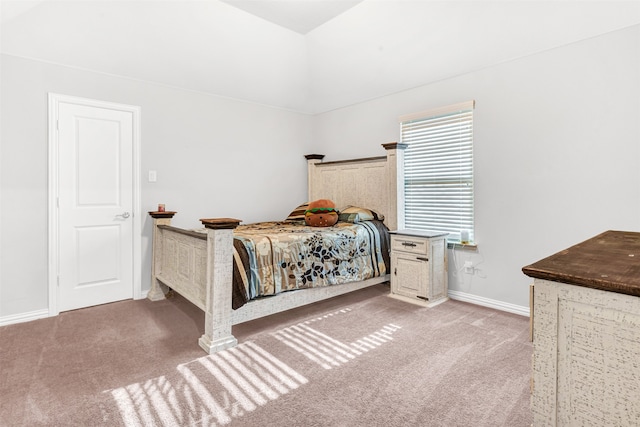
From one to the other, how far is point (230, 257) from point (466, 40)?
282 cm

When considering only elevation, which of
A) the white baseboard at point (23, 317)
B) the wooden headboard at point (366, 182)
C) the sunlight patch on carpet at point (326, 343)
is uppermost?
the wooden headboard at point (366, 182)

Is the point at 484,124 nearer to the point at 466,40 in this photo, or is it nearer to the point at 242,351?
the point at 466,40

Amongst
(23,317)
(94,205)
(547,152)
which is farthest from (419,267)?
(23,317)

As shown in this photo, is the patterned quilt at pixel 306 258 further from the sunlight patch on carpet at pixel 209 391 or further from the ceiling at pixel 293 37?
the ceiling at pixel 293 37

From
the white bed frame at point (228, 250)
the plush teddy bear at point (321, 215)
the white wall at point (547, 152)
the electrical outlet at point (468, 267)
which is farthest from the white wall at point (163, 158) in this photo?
the electrical outlet at point (468, 267)

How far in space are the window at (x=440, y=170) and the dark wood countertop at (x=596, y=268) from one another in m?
2.14

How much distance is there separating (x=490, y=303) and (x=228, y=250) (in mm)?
2544

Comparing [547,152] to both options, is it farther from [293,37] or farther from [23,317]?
→ [23,317]

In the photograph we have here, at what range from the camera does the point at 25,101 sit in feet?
9.70

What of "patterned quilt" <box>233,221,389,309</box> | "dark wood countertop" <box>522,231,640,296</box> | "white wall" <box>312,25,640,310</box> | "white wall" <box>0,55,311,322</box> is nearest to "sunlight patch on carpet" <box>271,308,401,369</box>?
"patterned quilt" <box>233,221,389,309</box>

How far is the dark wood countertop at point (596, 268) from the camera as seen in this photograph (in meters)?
0.86

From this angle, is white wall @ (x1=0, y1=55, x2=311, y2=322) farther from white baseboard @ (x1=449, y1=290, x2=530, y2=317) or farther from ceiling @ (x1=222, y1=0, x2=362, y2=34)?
white baseboard @ (x1=449, y1=290, x2=530, y2=317)

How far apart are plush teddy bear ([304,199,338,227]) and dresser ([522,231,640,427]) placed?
2755 millimetres

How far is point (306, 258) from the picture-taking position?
292cm
